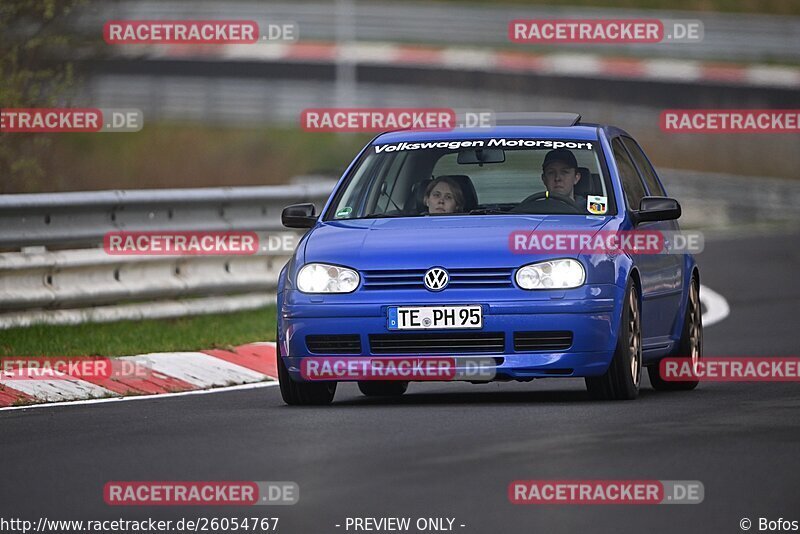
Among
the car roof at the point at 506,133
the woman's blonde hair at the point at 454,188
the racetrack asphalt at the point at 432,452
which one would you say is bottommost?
the racetrack asphalt at the point at 432,452

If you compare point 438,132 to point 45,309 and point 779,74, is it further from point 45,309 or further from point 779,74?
point 779,74

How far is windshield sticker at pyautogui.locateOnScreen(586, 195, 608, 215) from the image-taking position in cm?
1160

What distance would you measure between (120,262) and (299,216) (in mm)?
4704

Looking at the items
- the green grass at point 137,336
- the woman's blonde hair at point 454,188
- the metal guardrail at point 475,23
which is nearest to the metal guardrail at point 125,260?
the green grass at point 137,336

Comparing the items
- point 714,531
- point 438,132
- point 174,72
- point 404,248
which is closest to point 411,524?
point 714,531

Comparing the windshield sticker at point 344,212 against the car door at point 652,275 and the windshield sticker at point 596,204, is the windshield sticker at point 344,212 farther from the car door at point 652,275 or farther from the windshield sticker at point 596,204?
the car door at point 652,275

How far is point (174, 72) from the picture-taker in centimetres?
5906

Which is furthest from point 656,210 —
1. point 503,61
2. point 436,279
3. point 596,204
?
point 503,61

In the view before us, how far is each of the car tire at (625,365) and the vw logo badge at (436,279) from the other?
96cm

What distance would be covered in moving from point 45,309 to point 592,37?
129 ft

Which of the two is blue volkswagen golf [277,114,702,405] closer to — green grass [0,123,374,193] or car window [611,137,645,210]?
car window [611,137,645,210]

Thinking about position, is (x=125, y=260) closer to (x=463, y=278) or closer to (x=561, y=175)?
(x=561, y=175)

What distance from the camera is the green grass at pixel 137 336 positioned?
45.9ft

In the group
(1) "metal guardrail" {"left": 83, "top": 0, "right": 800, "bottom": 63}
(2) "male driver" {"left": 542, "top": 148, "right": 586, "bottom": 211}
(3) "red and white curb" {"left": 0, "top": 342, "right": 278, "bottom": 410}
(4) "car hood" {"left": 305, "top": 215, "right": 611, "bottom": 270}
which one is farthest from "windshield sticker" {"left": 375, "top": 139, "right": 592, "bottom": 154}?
(1) "metal guardrail" {"left": 83, "top": 0, "right": 800, "bottom": 63}
